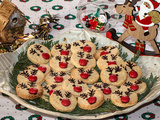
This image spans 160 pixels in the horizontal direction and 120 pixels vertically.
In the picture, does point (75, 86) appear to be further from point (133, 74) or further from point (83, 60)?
point (133, 74)

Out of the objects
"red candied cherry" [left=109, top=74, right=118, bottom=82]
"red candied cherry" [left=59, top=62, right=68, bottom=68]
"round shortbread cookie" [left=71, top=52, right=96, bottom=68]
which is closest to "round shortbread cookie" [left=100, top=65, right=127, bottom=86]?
"red candied cherry" [left=109, top=74, right=118, bottom=82]

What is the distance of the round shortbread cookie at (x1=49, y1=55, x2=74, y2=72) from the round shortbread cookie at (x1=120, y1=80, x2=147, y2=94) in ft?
1.09

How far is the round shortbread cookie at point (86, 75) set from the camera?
1.36 meters

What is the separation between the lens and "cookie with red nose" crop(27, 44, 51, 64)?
58.4 inches

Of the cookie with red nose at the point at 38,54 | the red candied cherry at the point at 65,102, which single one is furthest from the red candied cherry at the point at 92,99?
the cookie with red nose at the point at 38,54

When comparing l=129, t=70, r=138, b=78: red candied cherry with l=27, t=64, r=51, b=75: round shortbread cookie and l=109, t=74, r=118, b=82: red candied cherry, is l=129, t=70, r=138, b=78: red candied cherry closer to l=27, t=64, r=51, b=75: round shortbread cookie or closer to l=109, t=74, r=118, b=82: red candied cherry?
l=109, t=74, r=118, b=82: red candied cherry

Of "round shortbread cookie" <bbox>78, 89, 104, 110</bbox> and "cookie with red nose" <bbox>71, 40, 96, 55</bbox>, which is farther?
"cookie with red nose" <bbox>71, 40, 96, 55</bbox>

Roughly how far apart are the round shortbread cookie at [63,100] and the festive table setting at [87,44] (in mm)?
22

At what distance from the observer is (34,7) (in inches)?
88.7

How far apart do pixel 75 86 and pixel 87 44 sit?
0.36 m

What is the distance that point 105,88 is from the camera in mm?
1288

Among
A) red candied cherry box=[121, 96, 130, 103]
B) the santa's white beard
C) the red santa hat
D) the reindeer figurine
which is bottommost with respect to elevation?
red candied cherry box=[121, 96, 130, 103]

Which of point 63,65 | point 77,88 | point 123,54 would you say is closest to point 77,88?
point 77,88

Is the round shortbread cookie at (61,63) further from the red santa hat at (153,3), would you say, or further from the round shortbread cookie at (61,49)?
the red santa hat at (153,3)
